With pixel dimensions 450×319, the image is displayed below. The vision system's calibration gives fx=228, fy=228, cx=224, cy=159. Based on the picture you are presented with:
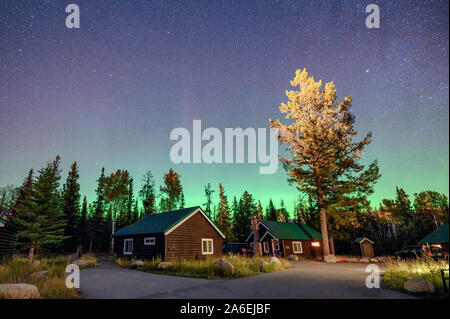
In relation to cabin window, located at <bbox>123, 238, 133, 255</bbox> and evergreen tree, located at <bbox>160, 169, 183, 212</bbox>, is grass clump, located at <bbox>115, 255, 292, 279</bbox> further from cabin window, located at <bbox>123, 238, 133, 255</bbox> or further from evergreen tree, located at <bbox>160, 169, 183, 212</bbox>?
evergreen tree, located at <bbox>160, 169, 183, 212</bbox>

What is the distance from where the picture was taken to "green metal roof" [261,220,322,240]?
3216 centimetres

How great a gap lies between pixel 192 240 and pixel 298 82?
2070 centimetres

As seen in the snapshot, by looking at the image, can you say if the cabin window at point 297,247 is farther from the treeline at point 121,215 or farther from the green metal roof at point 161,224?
the green metal roof at point 161,224

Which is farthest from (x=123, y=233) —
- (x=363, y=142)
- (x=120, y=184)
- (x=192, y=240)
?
(x=363, y=142)

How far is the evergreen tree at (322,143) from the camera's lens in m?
24.0

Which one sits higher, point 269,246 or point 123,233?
point 123,233

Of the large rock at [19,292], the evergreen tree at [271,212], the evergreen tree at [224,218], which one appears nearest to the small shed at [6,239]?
the large rock at [19,292]

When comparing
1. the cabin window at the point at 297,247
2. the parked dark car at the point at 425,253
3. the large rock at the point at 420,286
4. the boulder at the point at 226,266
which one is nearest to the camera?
the large rock at the point at 420,286

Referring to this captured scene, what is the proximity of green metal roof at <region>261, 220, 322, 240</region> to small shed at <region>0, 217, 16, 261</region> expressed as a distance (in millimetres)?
28417

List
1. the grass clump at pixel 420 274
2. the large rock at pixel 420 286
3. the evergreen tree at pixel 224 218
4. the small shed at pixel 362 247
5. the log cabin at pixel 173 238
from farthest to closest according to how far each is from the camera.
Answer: the evergreen tree at pixel 224 218 < the small shed at pixel 362 247 < the log cabin at pixel 173 238 < the grass clump at pixel 420 274 < the large rock at pixel 420 286

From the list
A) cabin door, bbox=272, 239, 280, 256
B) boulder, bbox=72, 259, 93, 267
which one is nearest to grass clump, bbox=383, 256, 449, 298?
cabin door, bbox=272, 239, 280, 256
